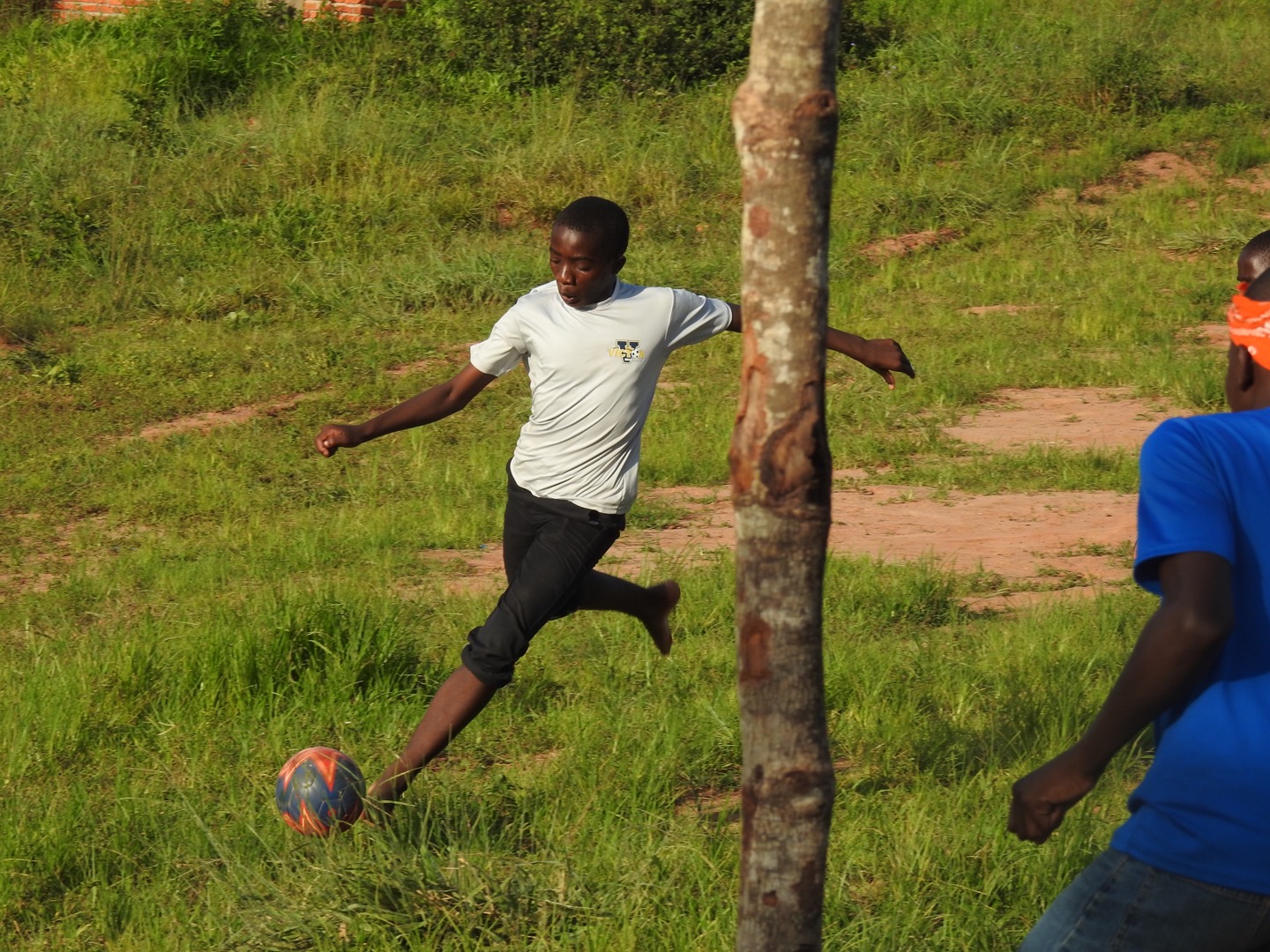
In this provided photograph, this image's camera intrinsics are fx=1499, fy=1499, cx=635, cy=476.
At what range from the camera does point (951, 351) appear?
374 inches

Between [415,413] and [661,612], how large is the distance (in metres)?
1.12

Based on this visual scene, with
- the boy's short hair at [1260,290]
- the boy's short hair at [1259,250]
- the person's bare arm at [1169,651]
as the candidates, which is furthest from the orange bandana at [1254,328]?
the boy's short hair at [1259,250]

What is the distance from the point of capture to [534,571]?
13.3ft

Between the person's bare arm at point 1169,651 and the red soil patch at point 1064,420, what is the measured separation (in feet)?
19.9

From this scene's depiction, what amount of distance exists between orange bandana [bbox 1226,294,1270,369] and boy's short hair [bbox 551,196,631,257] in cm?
206

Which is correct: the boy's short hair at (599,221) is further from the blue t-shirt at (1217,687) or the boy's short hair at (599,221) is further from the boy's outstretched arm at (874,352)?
the blue t-shirt at (1217,687)

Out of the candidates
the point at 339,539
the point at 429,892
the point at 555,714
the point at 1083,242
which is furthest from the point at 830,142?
the point at 1083,242

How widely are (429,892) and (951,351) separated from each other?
6.99 m

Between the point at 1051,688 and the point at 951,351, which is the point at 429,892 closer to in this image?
the point at 1051,688

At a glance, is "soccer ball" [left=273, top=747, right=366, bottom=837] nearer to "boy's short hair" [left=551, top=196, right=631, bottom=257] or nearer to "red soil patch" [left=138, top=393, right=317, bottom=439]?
"boy's short hair" [left=551, top=196, right=631, bottom=257]

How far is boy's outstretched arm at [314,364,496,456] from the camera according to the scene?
13.2ft

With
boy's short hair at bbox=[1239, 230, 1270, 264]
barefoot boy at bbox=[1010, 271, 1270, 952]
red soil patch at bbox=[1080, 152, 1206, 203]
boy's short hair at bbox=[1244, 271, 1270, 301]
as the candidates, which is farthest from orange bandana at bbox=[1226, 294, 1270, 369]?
red soil patch at bbox=[1080, 152, 1206, 203]

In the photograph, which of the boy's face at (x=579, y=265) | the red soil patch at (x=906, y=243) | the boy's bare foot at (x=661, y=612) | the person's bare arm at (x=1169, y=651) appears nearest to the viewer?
the person's bare arm at (x=1169, y=651)

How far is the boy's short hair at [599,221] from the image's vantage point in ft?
13.3
